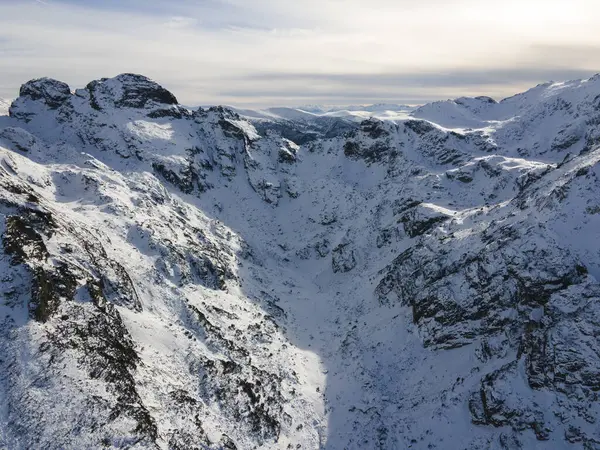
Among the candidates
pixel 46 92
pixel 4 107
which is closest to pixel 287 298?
pixel 46 92

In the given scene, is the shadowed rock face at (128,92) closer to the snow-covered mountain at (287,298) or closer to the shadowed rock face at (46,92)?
the snow-covered mountain at (287,298)

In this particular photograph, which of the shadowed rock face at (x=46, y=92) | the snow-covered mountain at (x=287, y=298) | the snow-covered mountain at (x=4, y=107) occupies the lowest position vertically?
the snow-covered mountain at (x=287, y=298)

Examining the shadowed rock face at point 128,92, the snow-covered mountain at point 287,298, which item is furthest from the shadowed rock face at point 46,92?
the shadowed rock face at point 128,92

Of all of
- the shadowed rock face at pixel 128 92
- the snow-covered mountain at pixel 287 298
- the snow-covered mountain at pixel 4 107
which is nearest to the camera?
the snow-covered mountain at pixel 287 298

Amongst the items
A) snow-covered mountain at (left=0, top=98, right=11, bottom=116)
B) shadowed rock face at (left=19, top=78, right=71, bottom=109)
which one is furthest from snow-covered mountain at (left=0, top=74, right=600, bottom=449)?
snow-covered mountain at (left=0, top=98, right=11, bottom=116)

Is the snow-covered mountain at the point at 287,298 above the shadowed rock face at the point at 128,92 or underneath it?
underneath

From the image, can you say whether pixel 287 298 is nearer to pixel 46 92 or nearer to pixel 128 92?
pixel 128 92

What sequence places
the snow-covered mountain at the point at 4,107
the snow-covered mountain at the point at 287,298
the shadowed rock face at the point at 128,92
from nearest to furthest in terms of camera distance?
the snow-covered mountain at the point at 287,298
the snow-covered mountain at the point at 4,107
the shadowed rock face at the point at 128,92

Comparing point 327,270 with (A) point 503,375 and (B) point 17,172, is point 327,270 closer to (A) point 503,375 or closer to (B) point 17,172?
(A) point 503,375

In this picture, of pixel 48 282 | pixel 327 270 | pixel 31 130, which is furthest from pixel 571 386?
pixel 31 130
